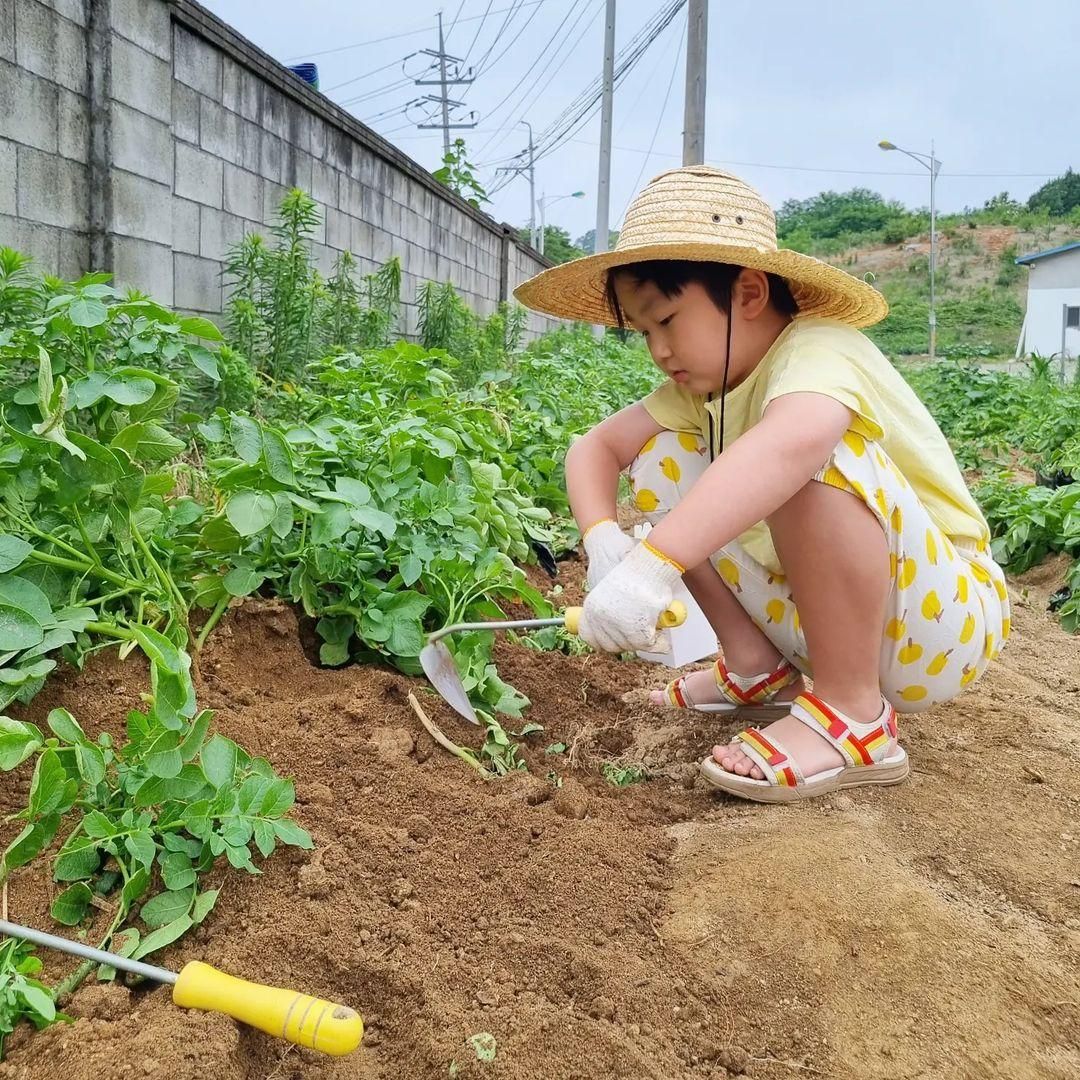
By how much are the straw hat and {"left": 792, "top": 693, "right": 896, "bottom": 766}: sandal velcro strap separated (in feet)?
2.03

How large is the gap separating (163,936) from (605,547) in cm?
88

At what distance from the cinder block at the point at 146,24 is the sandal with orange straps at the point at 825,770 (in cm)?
322

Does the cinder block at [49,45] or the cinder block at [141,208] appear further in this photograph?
the cinder block at [141,208]

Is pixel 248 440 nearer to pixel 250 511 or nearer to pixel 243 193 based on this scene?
pixel 250 511

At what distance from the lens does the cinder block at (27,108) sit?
9.27 feet

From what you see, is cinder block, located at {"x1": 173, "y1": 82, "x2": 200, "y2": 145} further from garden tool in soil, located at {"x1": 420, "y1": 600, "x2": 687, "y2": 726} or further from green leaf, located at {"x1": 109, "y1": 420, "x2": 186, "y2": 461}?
garden tool in soil, located at {"x1": 420, "y1": 600, "x2": 687, "y2": 726}

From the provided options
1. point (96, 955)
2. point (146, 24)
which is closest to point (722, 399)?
point (96, 955)

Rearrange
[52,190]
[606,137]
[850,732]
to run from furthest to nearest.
Result: [606,137] → [52,190] → [850,732]

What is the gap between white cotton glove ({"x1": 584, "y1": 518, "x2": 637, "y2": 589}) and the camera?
161 cm

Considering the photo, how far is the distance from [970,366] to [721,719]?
728cm

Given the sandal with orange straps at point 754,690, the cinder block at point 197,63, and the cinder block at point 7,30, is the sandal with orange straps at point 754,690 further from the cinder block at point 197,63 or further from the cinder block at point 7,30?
the cinder block at point 197,63

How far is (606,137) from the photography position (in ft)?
49.0

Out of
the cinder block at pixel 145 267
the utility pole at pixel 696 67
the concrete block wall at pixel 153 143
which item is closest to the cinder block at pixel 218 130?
the concrete block wall at pixel 153 143

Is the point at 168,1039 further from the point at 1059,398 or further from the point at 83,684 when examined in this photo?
the point at 1059,398
